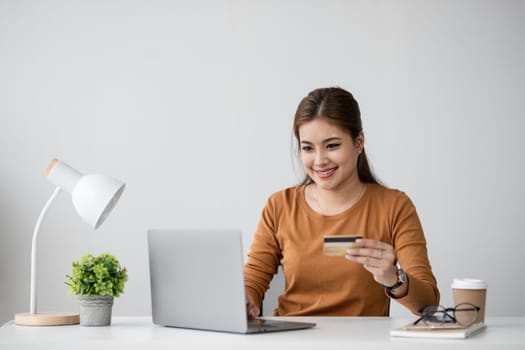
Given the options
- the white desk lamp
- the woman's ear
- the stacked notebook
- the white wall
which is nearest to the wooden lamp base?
the white desk lamp

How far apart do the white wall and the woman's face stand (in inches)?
57.4

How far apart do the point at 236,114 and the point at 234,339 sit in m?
2.46

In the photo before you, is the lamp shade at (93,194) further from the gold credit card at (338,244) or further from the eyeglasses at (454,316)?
the eyeglasses at (454,316)

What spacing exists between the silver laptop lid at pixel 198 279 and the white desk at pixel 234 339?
0.12 ft

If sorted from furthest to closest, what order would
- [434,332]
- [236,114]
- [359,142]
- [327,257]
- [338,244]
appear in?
[236,114] → [359,142] → [327,257] → [338,244] → [434,332]

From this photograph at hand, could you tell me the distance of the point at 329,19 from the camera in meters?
4.00

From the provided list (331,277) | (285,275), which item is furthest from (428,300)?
(285,275)

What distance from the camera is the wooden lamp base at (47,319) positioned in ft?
6.23

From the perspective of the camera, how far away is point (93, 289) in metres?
1.91

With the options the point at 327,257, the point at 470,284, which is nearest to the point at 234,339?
the point at 470,284

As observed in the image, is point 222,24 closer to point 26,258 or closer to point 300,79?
point 300,79

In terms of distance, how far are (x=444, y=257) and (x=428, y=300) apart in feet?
6.31

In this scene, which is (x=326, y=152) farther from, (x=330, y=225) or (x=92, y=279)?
(x=92, y=279)

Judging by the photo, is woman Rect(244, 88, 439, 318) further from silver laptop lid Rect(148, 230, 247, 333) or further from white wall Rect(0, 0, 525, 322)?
white wall Rect(0, 0, 525, 322)
